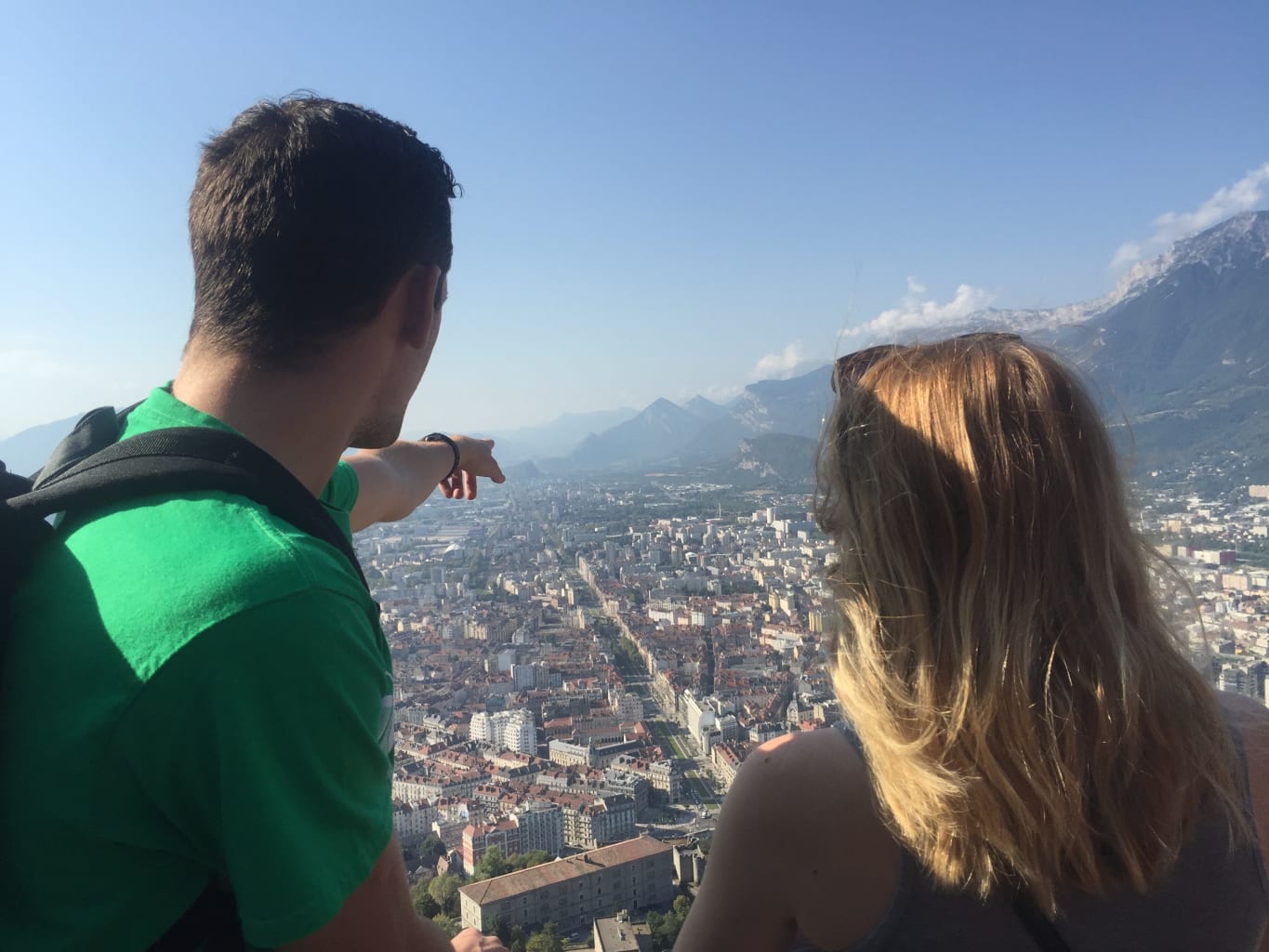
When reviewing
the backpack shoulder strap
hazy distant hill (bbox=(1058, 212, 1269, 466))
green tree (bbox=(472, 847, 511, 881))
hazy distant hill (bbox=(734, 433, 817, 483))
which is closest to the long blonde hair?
the backpack shoulder strap

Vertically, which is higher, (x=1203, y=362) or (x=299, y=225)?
(x=299, y=225)

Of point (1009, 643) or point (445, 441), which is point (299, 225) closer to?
point (1009, 643)

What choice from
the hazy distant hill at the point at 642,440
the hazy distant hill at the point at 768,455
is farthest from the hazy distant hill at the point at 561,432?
the hazy distant hill at the point at 768,455

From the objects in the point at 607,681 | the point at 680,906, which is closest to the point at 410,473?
the point at 680,906

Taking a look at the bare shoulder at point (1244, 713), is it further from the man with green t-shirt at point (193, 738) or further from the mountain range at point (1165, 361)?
the man with green t-shirt at point (193, 738)

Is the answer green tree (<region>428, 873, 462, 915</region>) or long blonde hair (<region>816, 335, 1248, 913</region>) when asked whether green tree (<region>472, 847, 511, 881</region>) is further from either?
long blonde hair (<region>816, 335, 1248, 913</region>)

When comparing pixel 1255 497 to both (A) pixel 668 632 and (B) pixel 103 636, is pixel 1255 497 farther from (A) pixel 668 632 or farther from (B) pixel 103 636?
(B) pixel 103 636

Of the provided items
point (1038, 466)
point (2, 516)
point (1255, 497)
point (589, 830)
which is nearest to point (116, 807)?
point (2, 516)
